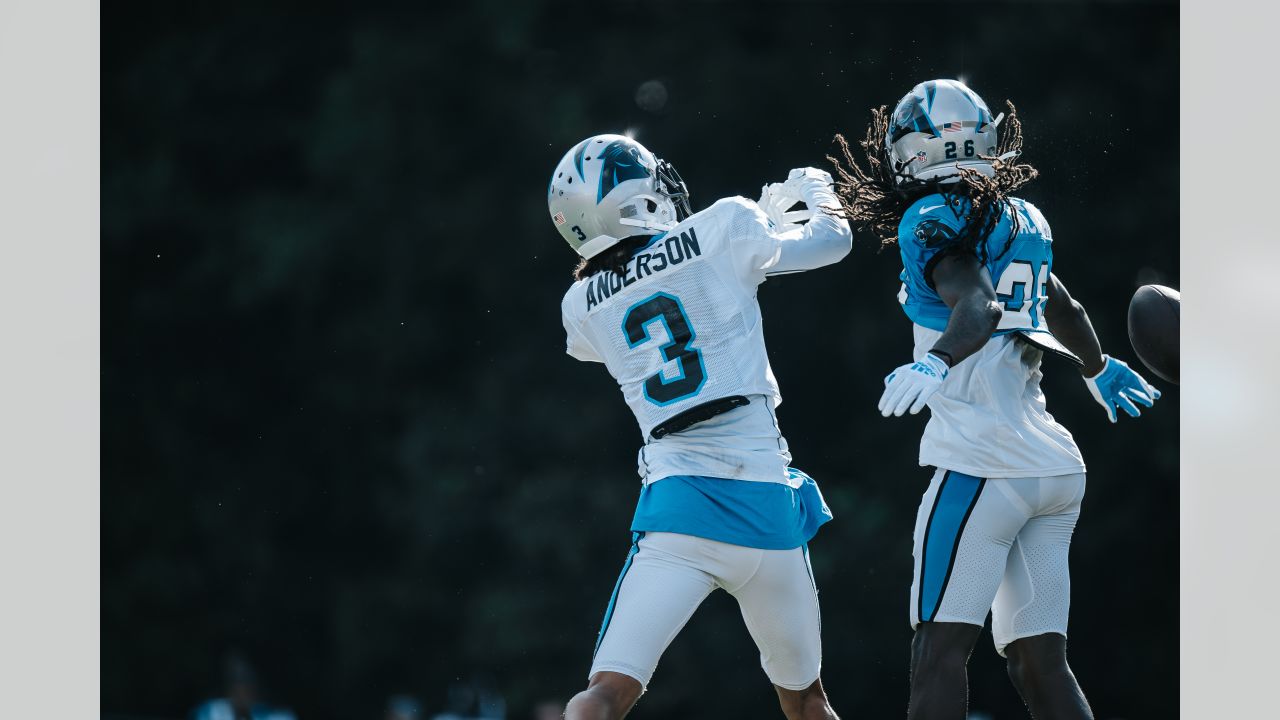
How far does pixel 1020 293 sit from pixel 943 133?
492 mm

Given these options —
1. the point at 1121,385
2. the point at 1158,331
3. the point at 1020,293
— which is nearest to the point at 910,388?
the point at 1020,293

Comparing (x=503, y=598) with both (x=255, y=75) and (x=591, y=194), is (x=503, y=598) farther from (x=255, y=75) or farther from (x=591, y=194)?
(x=591, y=194)

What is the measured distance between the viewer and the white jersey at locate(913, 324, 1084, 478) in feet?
12.3

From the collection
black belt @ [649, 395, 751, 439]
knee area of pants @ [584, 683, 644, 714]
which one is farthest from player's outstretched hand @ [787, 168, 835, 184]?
knee area of pants @ [584, 683, 644, 714]

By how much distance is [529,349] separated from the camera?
10227 millimetres

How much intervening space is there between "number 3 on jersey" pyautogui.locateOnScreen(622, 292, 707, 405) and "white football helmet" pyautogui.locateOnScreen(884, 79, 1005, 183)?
0.76 m

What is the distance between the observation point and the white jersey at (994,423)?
3.75m

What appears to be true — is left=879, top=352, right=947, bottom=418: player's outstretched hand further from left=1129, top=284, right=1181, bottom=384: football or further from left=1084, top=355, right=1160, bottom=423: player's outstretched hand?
left=1084, top=355, right=1160, bottom=423: player's outstretched hand

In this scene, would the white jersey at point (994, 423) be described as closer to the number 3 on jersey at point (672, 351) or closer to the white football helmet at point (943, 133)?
the white football helmet at point (943, 133)

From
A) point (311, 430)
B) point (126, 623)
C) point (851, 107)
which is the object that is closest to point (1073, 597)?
point (851, 107)

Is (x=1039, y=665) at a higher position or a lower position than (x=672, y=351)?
lower

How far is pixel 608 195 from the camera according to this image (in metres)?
4.00

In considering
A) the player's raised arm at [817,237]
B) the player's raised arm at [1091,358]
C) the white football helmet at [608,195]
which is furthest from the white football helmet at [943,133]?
the white football helmet at [608,195]

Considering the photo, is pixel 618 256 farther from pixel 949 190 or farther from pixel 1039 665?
pixel 1039 665
